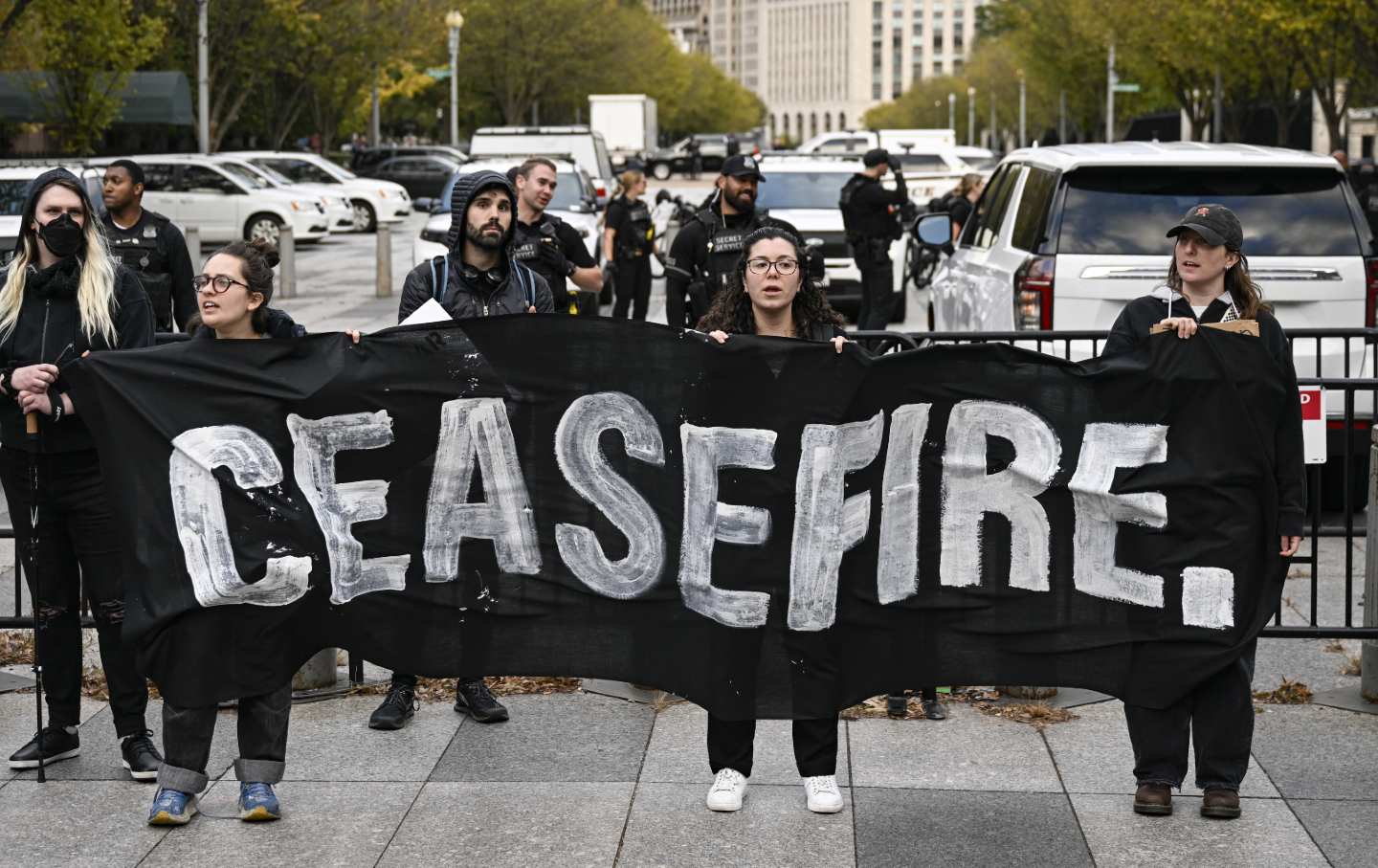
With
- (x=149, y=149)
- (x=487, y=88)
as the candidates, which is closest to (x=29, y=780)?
(x=149, y=149)

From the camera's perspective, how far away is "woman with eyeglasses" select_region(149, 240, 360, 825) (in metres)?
5.30

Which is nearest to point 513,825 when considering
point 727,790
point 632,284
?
point 727,790

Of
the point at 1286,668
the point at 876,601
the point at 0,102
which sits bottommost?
the point at 1286,668

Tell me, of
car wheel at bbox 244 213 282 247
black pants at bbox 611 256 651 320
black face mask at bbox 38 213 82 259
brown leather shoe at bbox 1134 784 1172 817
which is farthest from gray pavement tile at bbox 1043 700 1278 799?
car wheel at bbox 244 213 282 247

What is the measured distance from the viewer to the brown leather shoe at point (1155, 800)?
17.4 feet

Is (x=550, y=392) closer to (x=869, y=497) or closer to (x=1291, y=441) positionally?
(x=869, y=497)

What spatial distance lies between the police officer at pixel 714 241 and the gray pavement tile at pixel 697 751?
12.1 feet

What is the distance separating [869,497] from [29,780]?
2.74m

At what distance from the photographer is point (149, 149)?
164 feet

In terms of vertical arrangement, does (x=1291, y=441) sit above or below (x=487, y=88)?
below

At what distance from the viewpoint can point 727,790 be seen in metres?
5.39

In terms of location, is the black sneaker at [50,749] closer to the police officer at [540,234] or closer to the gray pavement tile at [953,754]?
the gray pavement tile at [953,754]

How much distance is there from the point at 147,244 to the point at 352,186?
32190 millimetres

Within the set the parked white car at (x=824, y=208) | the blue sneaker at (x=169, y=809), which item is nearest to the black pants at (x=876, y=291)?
the parked white car at (x=824, y=208)
